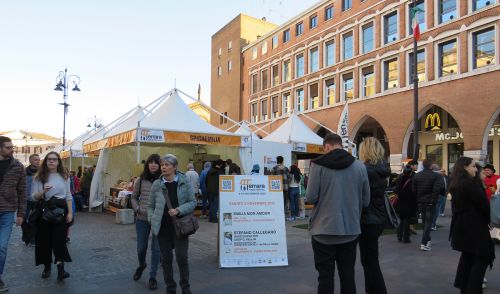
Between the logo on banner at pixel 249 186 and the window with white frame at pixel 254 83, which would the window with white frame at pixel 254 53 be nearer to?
the window with white frame at pixel 254 83

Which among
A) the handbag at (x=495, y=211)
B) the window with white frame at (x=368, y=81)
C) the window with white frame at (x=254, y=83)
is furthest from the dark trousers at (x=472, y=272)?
the window with white frame at (x=254, y=83)

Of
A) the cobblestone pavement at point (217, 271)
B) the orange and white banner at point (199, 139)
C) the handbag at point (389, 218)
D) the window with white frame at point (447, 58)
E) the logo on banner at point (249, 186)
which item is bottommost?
the cobblestone pavement at point (217, 271)

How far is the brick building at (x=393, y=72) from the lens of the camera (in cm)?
2236

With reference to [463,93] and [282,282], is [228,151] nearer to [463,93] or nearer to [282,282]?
[282,282]

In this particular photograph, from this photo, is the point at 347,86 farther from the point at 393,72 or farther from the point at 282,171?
the point at 282,171

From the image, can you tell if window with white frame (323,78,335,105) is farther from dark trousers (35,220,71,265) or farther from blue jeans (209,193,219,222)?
dark trousers (35,220,71,265)

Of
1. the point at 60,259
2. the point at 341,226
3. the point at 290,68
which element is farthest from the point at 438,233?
the point at 290,68

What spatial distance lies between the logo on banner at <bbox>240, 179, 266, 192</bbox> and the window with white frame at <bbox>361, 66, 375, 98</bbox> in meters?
23.9

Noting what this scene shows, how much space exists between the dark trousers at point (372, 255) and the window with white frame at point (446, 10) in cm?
2310

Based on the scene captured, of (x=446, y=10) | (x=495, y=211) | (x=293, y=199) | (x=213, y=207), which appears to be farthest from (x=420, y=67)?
(x=495, y=211)

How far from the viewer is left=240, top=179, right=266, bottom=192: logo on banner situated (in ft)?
22.3

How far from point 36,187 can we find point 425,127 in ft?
87.7

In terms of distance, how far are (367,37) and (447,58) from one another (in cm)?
664

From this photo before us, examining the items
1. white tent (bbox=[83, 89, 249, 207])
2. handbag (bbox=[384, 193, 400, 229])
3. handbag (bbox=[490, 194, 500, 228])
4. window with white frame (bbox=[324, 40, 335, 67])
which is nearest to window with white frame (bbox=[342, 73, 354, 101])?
window with white frame (bbox=[324, 40, 335, 67])
